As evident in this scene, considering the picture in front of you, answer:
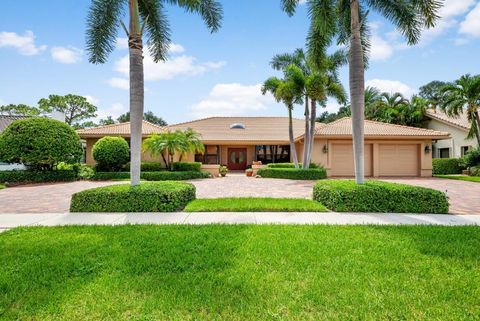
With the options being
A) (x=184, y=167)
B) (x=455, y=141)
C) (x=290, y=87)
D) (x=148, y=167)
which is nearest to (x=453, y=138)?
(x=455, y=141)

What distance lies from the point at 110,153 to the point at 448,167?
27360 mm

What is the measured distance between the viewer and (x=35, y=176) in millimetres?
15930

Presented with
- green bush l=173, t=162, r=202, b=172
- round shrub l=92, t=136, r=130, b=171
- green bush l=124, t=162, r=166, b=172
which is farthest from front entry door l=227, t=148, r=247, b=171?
round shrub l=92, t=136, r=130, b=171

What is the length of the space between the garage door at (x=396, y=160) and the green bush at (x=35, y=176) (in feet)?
75.6

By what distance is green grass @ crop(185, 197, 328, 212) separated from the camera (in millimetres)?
7293

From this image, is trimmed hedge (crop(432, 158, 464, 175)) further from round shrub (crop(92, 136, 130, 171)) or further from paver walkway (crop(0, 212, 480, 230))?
round shrub (crop(92, 136, 130, 171))

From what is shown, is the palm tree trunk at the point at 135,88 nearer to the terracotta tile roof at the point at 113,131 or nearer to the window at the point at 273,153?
the terracotta tile roof at the point at 113,131

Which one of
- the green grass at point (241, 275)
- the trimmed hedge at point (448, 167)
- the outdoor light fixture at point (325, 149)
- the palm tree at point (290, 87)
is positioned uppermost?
the palm tree at point (290, 87)

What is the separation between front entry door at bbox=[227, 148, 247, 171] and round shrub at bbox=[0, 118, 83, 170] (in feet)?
45.9

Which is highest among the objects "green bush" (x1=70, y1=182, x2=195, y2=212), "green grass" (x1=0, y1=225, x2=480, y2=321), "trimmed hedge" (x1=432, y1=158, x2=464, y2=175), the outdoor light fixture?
the outdoor light fixture

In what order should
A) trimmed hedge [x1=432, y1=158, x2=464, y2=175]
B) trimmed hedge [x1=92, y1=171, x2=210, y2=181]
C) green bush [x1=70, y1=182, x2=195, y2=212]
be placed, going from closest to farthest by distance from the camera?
green bush [x1=70, y1=182, x2=195, y2=212] → trimmed hedge [x1=92, y1=171, x2=210, y2=181] → trimmed hedge [x1=432, y1=158, x2=464, y2=175]

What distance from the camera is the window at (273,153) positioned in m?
25.6

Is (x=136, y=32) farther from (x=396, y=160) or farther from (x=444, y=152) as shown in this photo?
(x=444, y=152)

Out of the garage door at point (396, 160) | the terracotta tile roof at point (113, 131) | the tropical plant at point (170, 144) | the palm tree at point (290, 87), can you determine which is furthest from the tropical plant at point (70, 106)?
the garage door at point (396, 160)
